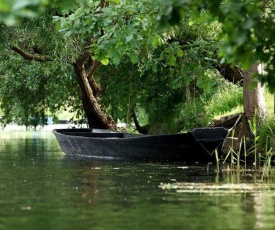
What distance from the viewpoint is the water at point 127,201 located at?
9078mm

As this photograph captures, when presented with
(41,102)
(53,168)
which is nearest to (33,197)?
(53,168)

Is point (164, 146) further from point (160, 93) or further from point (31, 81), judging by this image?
point (31, 81)

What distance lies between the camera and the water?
357 inches

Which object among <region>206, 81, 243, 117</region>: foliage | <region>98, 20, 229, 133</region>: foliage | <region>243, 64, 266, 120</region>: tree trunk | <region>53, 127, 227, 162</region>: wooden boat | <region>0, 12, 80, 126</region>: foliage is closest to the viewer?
<region>53, 127, 227, 162</region>: wooden boat

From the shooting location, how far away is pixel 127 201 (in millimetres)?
11055

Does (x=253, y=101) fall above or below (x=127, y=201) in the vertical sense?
above

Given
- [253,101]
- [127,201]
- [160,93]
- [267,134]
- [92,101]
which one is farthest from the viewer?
[160,93]

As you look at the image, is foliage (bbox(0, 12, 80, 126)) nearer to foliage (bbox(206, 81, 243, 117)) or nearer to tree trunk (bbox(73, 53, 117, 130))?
tree trunk (bbox(73, 53, 117, 130))

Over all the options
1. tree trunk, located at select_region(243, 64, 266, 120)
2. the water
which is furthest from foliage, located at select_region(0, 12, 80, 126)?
the water

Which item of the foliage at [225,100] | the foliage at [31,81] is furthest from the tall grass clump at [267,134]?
the foliage at [31,81]

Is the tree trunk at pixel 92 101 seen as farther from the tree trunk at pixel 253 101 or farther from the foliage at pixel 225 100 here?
the tree trunk at pixel 253 101

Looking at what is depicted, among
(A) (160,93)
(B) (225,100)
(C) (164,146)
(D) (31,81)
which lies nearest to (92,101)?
(D) (31,81)

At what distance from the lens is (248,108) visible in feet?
66.8

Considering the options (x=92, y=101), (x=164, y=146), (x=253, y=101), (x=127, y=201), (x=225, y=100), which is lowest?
(x=127, y=201)
